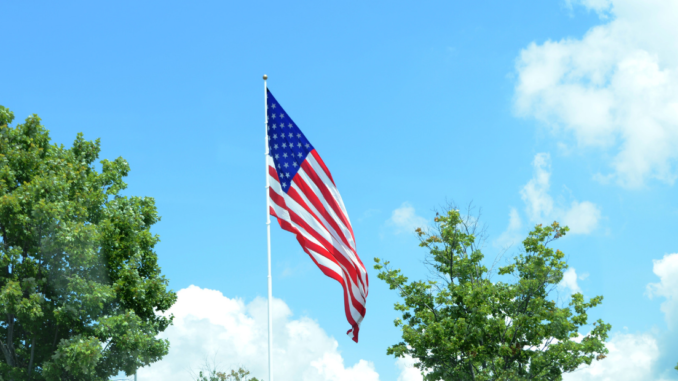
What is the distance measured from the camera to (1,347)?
22.6 m

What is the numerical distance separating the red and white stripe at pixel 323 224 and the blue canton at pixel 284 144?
0.55ft

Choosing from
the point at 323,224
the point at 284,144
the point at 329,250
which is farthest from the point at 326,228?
the point at 284,144

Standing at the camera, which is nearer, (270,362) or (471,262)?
(270,362)

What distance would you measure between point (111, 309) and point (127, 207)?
441 centimetres

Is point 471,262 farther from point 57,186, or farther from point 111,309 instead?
point 57,186

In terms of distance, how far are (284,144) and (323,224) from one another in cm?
229

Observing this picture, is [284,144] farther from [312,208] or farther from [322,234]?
[322,234]

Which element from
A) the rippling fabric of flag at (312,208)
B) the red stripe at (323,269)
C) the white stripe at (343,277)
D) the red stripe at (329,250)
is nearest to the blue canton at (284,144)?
the rippling fabric of flag at (312,208)

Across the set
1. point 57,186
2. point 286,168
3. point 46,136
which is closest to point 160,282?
point 57,186

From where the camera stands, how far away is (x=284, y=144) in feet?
49.8

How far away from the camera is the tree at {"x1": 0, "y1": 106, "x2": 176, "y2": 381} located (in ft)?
68.4

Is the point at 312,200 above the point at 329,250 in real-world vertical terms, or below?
above

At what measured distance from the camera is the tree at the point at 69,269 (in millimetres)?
20844

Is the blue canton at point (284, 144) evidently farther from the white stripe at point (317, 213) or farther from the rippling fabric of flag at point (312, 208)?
the white stripe at point (317, 213)
